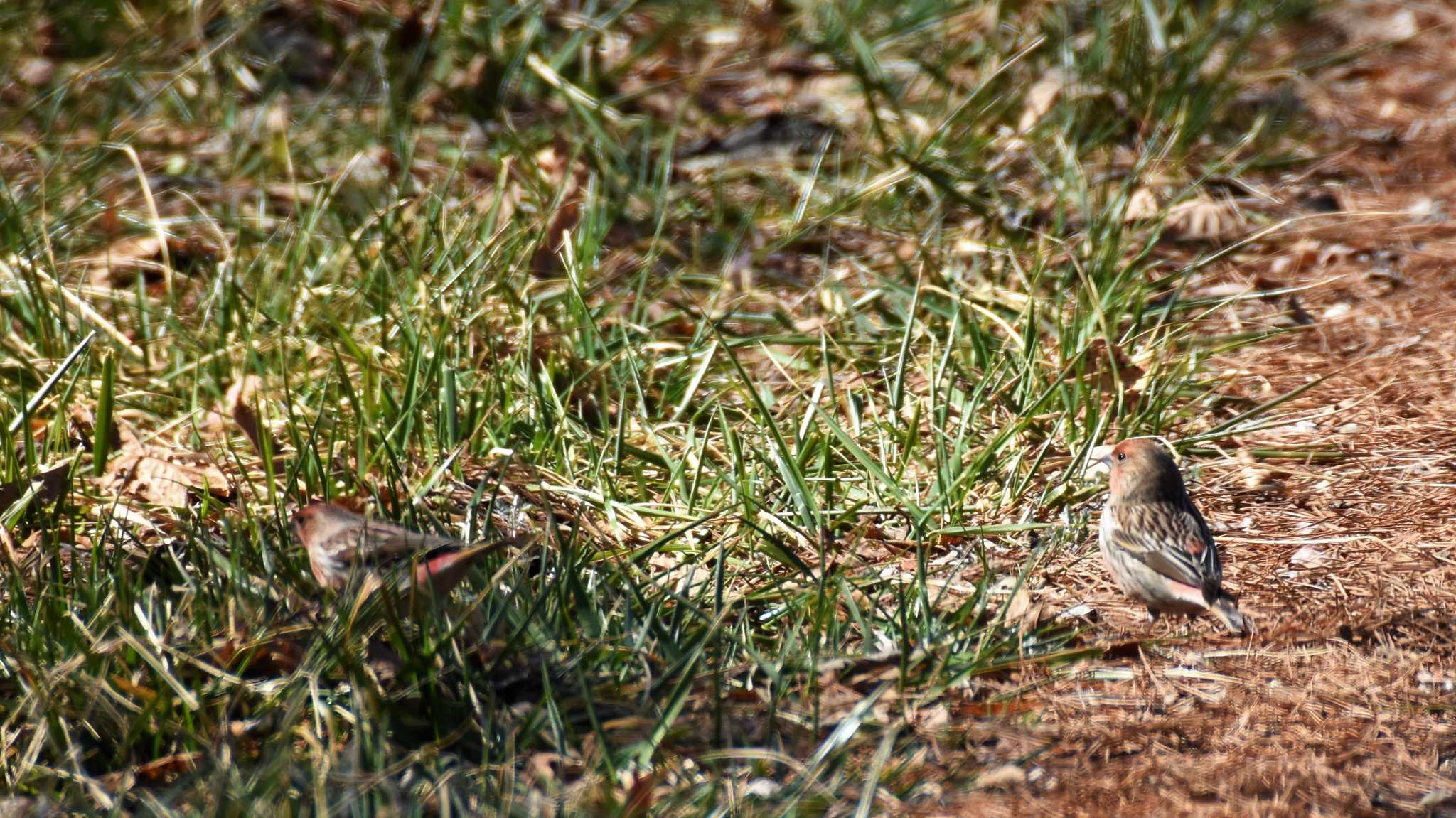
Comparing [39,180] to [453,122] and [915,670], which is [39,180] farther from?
[915,670]

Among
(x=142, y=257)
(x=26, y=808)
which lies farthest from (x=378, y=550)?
(x=142, y=257)

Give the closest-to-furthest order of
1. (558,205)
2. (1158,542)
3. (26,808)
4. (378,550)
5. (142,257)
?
(26,808)
(378,550)
(1158,542)
(558,205)
(142,257)

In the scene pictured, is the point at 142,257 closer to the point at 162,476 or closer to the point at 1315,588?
the point at 162,476

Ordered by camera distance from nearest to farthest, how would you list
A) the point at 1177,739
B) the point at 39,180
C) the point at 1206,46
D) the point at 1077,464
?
the point at 1177,739 → the point at 1077,464 → the point at 39,180 → the point at 1206,46

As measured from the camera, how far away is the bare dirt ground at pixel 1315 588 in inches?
97.9

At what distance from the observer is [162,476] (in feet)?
11.9

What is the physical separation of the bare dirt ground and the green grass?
0.17 m

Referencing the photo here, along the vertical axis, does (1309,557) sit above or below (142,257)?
below

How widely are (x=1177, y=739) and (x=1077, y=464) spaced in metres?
1.09

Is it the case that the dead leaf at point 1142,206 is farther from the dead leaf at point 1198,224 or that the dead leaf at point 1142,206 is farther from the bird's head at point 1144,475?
the bird's head at point 1144,475

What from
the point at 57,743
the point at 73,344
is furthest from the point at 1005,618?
the point at 73,344

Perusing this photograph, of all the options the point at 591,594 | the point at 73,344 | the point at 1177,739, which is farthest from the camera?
the point at 73,344

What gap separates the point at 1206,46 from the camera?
5488mm

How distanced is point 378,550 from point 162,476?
117 cm
